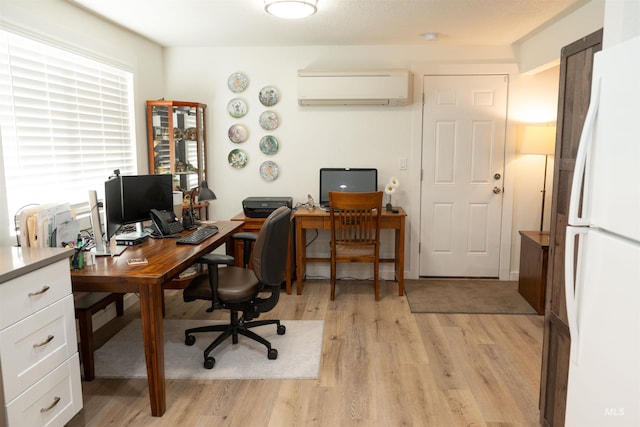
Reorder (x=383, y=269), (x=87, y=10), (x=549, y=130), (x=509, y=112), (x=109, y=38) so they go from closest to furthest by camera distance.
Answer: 1. (x=87, y=10)
2. (x=109, y=38)
3. (x=549, y=130)
4. (x=509, y=112)
5. (x=383, y=269)

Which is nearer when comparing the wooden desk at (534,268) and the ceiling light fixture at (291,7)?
the ceiling light fixture at (291,7)

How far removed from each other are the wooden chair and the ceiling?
136 centimetres

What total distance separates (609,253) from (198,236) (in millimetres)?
2321

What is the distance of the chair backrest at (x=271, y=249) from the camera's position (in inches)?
103

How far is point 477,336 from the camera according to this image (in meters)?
3.26

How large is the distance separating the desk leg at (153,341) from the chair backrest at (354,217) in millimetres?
1903

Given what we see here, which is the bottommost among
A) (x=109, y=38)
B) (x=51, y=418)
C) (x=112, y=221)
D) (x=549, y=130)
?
(x=51, y=418)

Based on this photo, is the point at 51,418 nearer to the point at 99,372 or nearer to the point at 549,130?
the point at 99,372

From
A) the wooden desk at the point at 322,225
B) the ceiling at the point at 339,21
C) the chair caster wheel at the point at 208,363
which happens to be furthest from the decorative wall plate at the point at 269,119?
the chair caster wheel at the point at 208,363

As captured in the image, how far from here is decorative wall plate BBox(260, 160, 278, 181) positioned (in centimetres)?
456

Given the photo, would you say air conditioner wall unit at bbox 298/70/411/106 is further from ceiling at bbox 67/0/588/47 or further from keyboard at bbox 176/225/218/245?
keyboard at bbox 176/225/218/245

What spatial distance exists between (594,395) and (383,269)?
3202 millimetres

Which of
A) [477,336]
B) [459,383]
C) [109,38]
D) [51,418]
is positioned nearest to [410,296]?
[477,336]

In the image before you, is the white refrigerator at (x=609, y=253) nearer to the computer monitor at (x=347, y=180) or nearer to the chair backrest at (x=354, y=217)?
the chair backrest at (x=354, y=217)
